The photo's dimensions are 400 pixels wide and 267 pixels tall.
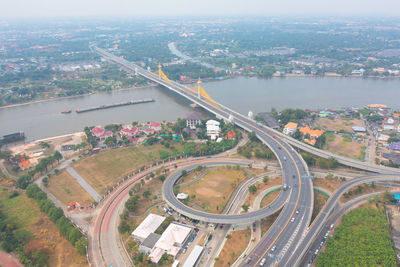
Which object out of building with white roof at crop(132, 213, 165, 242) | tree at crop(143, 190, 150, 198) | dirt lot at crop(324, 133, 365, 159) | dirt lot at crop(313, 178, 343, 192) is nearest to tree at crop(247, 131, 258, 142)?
dirt lot at crop(324, 133, 365, 159)

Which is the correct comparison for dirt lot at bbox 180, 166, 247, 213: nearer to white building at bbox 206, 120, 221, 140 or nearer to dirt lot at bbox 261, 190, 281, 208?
dirt lot at bbox 261, 190, 281, 208

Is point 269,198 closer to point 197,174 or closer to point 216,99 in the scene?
point 197,174

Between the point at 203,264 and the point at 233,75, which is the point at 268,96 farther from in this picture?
the point at 203,264

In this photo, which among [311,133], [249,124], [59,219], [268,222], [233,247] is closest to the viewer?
[233,247]

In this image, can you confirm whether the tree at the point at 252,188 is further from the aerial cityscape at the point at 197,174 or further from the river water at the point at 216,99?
the river water at the point at 216,99

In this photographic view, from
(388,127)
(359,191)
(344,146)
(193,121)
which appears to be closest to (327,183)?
(359,191)

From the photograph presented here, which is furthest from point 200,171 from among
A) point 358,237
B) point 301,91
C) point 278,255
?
point 301,91
